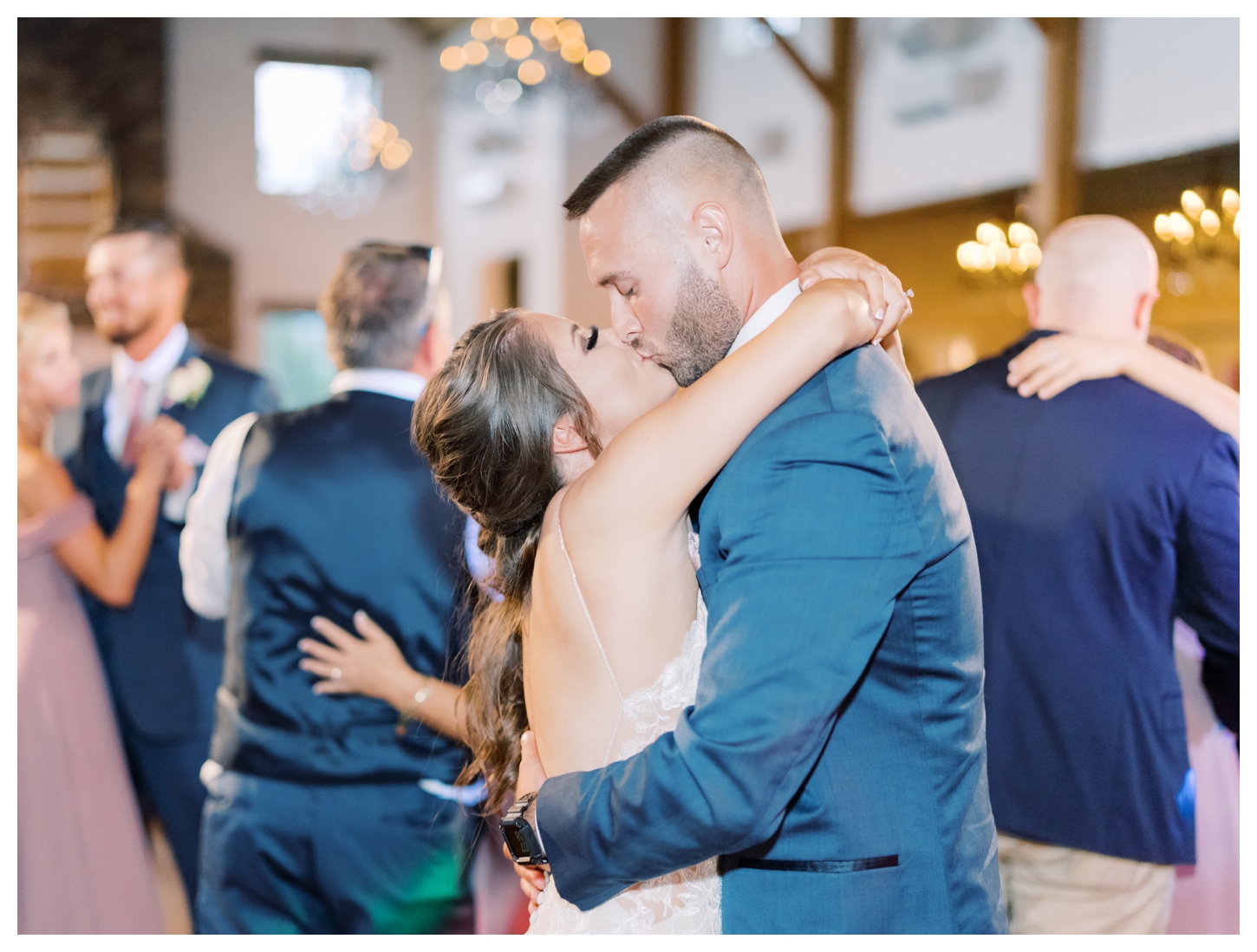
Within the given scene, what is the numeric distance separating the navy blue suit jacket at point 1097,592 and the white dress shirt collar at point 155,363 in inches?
102

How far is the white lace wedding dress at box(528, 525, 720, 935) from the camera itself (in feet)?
4.56

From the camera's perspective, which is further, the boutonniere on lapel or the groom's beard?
the boutonniere on lapel

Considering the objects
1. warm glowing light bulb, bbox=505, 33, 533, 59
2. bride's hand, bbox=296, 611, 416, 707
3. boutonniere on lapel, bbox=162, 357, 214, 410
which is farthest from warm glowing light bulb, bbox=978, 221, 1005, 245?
bride's hand, bbox=296, 611, 416, 707

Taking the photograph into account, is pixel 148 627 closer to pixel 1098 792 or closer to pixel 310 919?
pixel 310 919

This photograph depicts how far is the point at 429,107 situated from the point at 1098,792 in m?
7.16

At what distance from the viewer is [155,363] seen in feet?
11.5

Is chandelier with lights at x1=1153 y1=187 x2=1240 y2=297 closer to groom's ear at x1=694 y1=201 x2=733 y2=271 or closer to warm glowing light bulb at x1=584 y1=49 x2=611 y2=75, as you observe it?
warm glowing light bulb at x1=584 y1=49 x2=611 y2=75

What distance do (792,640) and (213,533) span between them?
1.87m

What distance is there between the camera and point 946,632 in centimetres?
126

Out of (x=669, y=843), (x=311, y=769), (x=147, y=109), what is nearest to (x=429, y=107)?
(x=147, y=109)

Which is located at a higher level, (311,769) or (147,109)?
(147,109)

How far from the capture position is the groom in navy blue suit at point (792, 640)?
1.11 meters

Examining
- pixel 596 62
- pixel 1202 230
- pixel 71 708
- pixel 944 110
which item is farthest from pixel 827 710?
pixel 596 62

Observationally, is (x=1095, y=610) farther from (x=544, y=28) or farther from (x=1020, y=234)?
(x=544, y=28)
